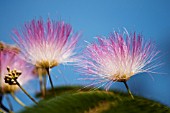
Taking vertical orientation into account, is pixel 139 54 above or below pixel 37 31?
below

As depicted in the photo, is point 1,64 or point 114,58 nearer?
point 114,58

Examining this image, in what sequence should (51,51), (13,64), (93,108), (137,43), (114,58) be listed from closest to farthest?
(93,108)
(137,43)
(114,58)
(51,51)
(13,64)

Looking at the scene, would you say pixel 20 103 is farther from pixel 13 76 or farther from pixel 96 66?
pixel 96 66

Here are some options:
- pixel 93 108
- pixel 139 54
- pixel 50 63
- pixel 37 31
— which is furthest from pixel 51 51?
Answer: pixel 93 108

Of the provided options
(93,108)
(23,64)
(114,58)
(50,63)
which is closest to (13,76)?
(50,63)

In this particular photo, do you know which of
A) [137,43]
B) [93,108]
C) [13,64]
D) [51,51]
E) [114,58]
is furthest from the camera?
[13,64]

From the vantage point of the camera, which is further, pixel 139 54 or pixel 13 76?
pixel 13 76

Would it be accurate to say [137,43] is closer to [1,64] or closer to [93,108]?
[93,108]

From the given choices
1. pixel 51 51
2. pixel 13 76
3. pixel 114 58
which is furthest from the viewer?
pixel 51 51

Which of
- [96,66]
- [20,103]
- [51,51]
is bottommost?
[20,103]
